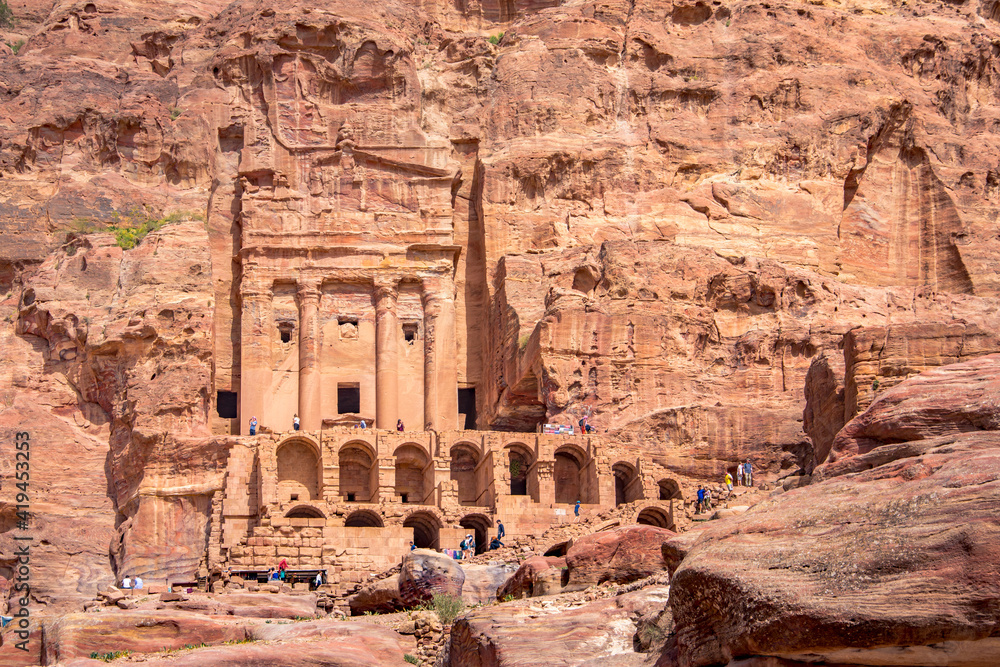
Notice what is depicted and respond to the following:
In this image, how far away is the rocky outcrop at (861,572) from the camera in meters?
17.8

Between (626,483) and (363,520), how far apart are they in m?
11.3

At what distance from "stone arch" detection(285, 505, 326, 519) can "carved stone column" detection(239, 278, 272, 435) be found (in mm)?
8619

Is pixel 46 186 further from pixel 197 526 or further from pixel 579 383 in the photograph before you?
pixel 579 383

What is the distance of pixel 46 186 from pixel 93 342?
37.5 ft

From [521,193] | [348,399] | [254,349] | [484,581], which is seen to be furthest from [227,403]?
[484,581]

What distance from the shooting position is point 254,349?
222ft

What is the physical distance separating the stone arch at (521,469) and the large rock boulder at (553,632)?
86.8ft

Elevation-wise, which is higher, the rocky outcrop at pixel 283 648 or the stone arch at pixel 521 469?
the stone arch at pixel 521 469

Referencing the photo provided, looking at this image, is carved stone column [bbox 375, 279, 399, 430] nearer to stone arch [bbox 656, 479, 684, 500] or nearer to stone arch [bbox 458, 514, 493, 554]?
stone arch [bbox 458, 514, 493, 554]

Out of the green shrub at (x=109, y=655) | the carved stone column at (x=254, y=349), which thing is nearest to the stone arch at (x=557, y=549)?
the carved stone column at (x=254, y=349)

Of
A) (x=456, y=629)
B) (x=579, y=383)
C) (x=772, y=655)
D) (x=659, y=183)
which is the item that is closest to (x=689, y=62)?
(x=659, y=183)

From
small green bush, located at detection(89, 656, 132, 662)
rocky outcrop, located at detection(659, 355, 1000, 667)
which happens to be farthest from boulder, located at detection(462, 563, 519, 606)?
rocky outcrop, located at detection(659, 355, 1000, 667)

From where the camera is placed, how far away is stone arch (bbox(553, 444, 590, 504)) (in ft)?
202

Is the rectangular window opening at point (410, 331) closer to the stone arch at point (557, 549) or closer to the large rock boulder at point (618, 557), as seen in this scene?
the stone arch at point (557, 549)
